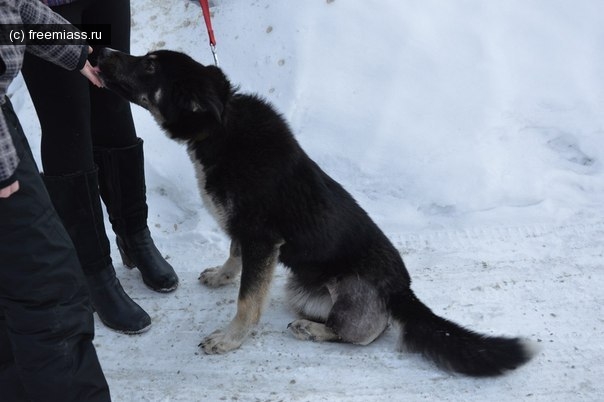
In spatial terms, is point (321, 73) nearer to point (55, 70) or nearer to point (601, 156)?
point (601, 156)

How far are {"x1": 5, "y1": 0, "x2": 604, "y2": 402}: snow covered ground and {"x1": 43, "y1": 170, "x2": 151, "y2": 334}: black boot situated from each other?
0.09 m

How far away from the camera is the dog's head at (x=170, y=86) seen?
246 cm

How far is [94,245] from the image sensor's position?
2.62 metres

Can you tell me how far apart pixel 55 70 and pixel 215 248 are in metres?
1.36

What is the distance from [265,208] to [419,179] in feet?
4.88

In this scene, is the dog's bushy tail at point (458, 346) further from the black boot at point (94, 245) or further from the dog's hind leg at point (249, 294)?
the black boot at point (94, 245)

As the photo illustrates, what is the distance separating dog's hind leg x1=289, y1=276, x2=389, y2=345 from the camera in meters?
2.50

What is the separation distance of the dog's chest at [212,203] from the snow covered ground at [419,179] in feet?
1.77

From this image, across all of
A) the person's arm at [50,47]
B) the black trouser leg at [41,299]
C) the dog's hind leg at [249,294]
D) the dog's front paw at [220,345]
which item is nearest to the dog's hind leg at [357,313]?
the dog's hind leg at [249,294]

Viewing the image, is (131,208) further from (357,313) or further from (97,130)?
(357,313)

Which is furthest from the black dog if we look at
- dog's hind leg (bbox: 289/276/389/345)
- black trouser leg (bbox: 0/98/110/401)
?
black trouser leg (bbox: 0/98/110/401)

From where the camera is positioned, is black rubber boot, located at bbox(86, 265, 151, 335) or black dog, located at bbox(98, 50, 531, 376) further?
black rubber boot, located at bbox(86, 265, 151, 335)

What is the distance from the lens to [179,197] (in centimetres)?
370

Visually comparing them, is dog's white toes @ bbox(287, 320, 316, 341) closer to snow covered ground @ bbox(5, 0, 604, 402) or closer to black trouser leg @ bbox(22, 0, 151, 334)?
snow covered ground @ bbox(5, 0, 604, 402)
